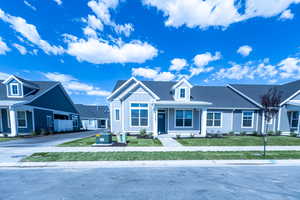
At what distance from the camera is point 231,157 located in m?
6.26

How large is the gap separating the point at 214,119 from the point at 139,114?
28.3 feet

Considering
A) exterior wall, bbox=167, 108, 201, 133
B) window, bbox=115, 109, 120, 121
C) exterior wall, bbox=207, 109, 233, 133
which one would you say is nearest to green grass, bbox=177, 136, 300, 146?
exterior wall, bbox=167, 108, 201, 133

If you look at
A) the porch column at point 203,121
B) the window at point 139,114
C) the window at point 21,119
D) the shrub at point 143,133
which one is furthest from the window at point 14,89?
the porch column at point 203,121

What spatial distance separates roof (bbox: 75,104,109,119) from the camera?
103ft

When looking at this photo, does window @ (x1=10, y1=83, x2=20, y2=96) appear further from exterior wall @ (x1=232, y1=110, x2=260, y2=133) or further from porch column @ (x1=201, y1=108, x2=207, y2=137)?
exterior wall @ (x1=232, y1=110, x2=260, y2=133)

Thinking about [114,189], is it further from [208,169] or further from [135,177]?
[208,169]

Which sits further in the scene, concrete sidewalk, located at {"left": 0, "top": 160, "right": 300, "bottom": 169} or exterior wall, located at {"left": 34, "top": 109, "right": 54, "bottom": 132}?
exterior wall, located at {"left": 34, "top": 109, "right": 54, "bottom": 132}

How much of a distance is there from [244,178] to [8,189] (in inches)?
295

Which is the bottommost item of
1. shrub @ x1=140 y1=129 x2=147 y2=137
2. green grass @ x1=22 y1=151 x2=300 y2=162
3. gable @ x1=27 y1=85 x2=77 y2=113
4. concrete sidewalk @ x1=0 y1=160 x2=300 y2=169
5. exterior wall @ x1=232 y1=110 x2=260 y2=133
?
concrete sidewalk @ x1=0 y1=160 x2=300 y2=169

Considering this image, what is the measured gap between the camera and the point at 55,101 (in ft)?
60.2

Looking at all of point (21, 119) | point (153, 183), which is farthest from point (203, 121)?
point (21, 119)

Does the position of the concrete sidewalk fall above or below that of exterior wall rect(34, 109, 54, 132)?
below

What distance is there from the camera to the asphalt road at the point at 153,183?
10.7 feet

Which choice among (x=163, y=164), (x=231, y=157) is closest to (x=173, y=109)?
(x=231, y=157)
